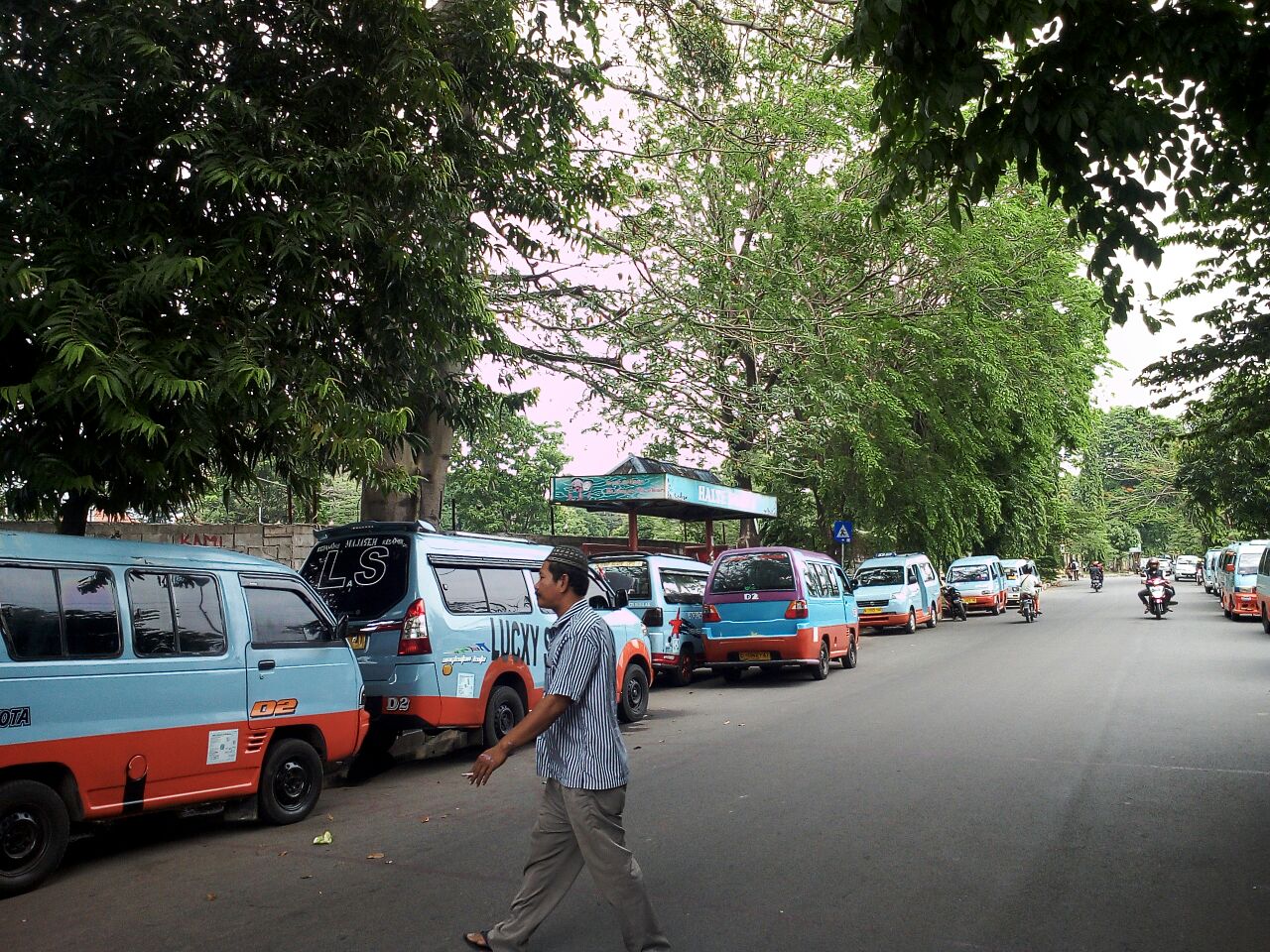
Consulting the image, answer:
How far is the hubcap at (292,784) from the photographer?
24.2 ft

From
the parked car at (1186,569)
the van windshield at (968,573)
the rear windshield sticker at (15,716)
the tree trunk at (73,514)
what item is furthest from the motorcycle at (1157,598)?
the parked car at (1186,569)

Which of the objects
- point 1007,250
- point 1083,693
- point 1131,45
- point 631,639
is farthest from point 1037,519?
point 1131,45

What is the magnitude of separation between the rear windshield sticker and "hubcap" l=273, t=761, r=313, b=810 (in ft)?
6.62

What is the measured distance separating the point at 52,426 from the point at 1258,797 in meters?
8.86

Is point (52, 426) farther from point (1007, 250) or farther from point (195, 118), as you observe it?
point (1007, 250)

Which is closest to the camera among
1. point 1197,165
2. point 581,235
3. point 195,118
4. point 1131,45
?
point 1131,45

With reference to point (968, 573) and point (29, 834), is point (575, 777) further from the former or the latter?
point (968, 573)

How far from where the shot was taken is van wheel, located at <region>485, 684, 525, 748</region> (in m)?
9.59

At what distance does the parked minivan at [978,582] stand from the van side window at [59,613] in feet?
102

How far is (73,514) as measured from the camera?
8.18 metres

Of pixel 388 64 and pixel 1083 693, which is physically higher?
pixel 388 64

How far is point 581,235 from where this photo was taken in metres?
11.5

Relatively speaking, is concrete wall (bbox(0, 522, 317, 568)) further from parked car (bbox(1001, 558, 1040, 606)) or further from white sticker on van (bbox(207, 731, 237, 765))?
parked car (bbox(1001, 558, 1040, 606))

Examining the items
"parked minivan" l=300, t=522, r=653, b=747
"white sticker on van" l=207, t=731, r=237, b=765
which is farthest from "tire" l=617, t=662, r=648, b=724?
"white sticker on van" l=207, t=731, r=237, b=765
